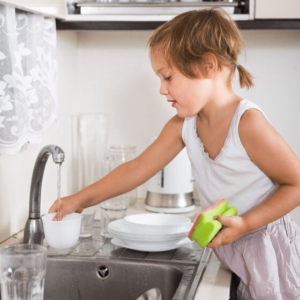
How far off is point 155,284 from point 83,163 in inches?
34.2

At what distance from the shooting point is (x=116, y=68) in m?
2.29

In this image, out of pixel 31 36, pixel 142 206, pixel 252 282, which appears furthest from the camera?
pixel 142 206

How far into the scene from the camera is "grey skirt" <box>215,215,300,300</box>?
4.66ft

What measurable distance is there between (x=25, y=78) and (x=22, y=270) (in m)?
0.68

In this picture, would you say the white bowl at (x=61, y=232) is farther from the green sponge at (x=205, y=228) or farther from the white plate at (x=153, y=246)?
the green sponge at (x=205, y=228)

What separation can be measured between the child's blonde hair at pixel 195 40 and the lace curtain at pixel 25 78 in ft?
1.10

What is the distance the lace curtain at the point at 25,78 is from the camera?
1.47m

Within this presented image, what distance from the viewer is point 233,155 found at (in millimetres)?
1495

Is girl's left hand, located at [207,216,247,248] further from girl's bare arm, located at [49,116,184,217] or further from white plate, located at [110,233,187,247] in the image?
girl's bare arm, located at [49,116,184,217]

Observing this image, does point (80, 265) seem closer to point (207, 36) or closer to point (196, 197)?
point (207, 36)

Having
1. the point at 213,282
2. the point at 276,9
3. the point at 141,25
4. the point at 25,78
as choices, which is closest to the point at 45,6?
the point at 25,78

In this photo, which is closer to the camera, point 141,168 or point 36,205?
point 36,205

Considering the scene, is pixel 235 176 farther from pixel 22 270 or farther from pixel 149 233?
pixel 22 270

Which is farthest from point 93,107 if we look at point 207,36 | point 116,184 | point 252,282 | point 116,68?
point 252,282
